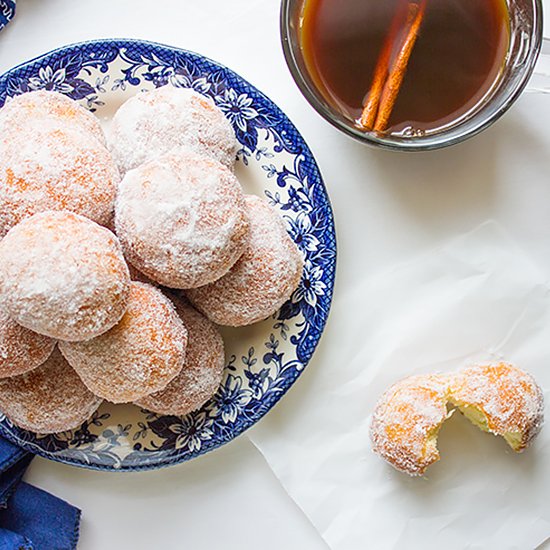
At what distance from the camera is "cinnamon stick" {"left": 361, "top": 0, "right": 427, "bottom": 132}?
4.07 ft

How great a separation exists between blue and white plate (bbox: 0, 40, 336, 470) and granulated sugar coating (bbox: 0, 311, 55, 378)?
0.80 feet

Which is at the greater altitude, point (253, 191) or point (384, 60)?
point (384, 60)

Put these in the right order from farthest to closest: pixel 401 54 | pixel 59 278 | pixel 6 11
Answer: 1. pixel 6 11
2. pixel 401 54
3. pixel 59 278

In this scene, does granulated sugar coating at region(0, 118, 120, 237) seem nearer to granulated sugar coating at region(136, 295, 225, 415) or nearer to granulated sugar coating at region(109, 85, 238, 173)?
granulated sugar coating at region(109, 85, 238, 173)

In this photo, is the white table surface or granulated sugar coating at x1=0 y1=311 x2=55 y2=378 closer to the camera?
granulated sugar coating at x1=0 y1=311 x2=55 y2=378

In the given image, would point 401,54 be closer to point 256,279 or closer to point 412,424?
point 256,279

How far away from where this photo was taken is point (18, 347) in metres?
1.06

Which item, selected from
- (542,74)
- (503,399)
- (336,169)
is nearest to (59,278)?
(336,169)

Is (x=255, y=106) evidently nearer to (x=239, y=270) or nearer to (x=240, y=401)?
(x=239, y=270)

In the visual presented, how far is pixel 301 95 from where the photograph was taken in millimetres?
1352

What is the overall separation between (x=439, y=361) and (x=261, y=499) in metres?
0.40

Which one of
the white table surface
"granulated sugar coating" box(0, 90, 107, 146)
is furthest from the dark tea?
"granulated sugar coating" box(0, 90, 107, 146)

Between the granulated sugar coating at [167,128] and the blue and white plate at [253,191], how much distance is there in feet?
0.35

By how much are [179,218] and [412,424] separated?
0.52 m
